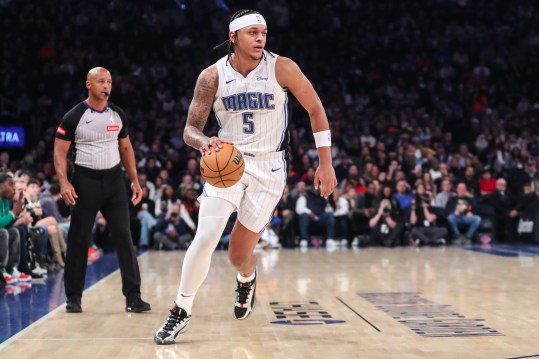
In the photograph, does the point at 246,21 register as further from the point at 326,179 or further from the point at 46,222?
the point at 46,222

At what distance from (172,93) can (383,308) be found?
1538 centimetres

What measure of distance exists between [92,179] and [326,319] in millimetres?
2309

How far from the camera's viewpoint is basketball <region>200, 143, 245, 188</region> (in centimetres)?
500

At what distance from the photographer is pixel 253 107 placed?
214 inches

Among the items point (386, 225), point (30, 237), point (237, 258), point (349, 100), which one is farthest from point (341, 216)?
point (237, 258)

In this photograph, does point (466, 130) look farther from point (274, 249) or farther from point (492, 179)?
point (274, 249)

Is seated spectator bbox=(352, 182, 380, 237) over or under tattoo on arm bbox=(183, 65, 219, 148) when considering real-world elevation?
under

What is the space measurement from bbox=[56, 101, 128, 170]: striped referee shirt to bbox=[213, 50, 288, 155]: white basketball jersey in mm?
2015

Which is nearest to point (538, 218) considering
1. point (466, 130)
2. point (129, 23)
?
point (466, 130)

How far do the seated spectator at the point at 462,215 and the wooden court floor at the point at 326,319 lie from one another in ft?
20.3

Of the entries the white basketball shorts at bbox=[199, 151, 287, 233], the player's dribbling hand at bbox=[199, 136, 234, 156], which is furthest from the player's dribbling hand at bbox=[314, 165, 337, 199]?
the player's dribbling hand at bbox=[199, 136, 234, 156]

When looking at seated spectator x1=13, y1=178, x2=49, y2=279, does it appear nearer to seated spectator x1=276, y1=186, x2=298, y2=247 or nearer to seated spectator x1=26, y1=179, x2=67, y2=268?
seated spectator x1=26, y1=179, x2=67, y2=268

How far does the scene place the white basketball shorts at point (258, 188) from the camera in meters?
5.49

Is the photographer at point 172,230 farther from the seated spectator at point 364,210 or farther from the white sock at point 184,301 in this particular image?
the white sock at point 184,301
